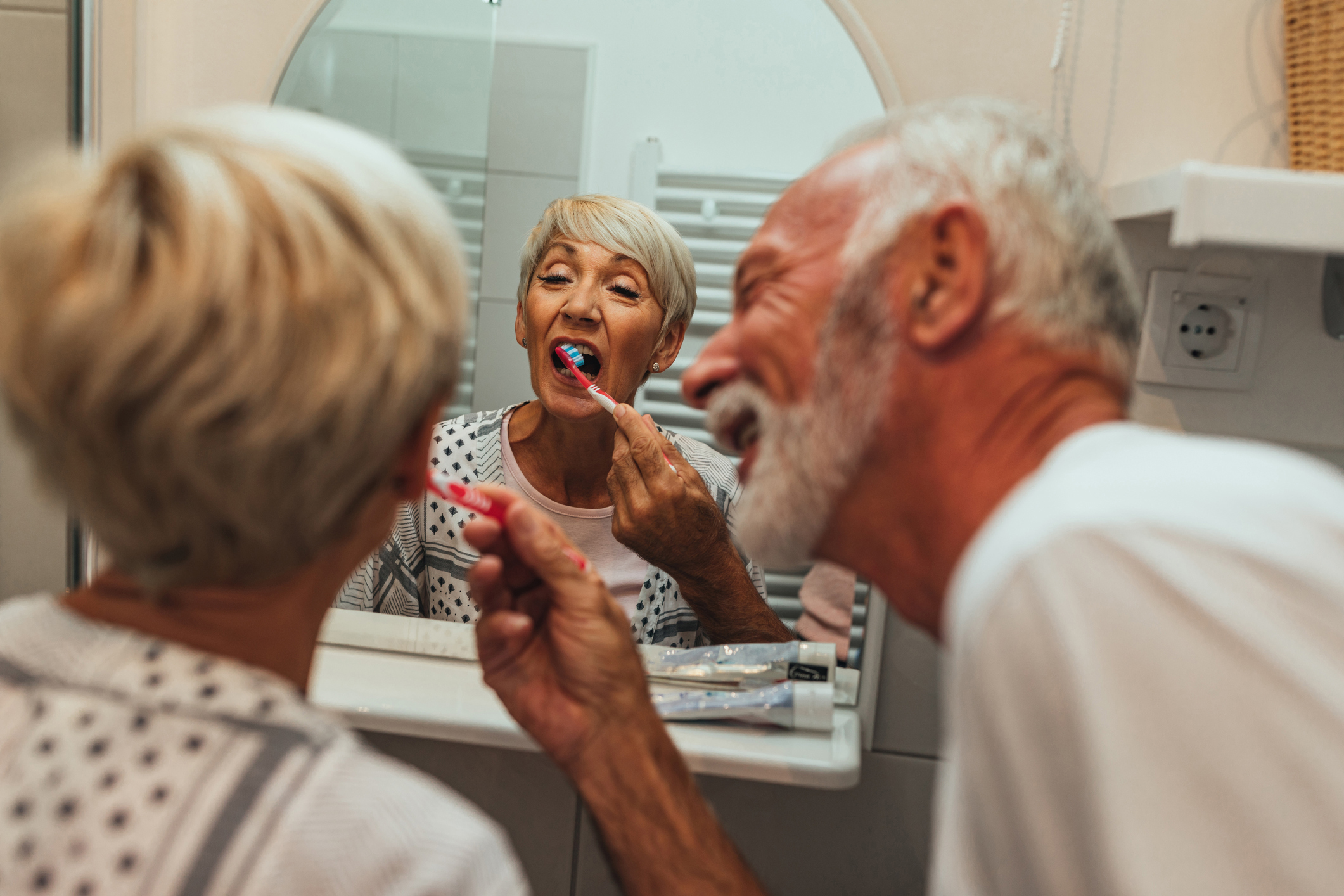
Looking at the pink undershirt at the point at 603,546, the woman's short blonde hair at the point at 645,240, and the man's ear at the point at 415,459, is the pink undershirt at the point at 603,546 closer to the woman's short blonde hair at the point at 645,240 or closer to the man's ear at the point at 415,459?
the woman's short blonde hair at the point at 645,240

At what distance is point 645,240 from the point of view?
35.9 inches

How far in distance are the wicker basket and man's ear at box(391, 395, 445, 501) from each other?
29.3 inches

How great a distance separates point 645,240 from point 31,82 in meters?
0.64

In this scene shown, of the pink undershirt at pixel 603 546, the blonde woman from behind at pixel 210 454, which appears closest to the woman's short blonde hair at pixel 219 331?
the blonde woman from behind at pixel 210 454

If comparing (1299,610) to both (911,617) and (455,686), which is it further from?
Answer: (455,686)

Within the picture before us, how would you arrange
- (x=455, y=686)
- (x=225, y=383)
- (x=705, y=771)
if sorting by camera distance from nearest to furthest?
(x=225, y=383), (x=705, y=771), (x=455, y=686)

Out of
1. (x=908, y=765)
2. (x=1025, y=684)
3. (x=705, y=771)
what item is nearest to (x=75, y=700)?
(x=1025, y=684)

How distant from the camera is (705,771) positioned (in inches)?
31.9

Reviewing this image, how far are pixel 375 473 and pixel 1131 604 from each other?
1.14 ft

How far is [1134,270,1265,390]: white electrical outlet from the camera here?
880 millimetres

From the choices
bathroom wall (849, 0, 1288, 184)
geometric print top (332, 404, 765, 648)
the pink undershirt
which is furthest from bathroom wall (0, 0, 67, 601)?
Answer: bathroom wall (849, 0, 1288, 184)

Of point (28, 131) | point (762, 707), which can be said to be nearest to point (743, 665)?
point (762, 707)

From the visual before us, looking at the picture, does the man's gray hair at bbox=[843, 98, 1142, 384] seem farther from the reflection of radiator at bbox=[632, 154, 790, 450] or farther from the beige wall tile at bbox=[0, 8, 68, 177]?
the beige wall tile at bbox=[0, 8, 68, 177]

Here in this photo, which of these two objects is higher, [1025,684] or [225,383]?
[225,383]
